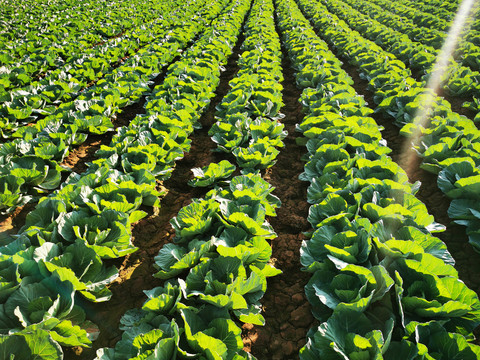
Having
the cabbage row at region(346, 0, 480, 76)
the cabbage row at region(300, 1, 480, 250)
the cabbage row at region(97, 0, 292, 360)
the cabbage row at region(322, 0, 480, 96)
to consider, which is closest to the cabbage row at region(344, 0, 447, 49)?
the cabbage row at region(346, 0, 480, 76)

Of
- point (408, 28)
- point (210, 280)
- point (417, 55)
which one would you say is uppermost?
point (408, 28)

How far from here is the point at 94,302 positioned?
7.94 feet

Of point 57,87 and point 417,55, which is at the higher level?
point 417,55

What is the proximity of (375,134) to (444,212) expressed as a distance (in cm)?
124

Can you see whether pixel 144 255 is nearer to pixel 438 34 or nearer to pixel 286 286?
pixel 286 286

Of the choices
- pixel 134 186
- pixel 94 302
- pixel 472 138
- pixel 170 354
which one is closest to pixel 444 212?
pixel 472 138

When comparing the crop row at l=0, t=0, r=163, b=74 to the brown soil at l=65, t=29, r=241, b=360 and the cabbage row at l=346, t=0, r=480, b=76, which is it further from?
the cabbage row at l=346, t=0, r=480, b=76

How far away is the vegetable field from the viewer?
6.13ft

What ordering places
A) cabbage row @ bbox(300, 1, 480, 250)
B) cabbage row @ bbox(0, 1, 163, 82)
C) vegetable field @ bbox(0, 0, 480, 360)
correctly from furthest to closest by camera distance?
cabbage row @ bbox(0, 1, 163, 82) → cabbage row @ bbox(300, 1, 480, 250) → vegetable field @ bbox(0, 0, 480, 360)

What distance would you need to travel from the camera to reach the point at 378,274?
1.98 m

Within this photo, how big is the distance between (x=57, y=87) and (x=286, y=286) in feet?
19.3

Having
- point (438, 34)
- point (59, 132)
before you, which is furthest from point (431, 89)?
point (59, 132)

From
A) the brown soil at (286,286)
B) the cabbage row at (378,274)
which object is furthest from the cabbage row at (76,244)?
the cabbage row at (378,274)

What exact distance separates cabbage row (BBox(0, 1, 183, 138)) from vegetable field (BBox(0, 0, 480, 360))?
2.2 inches
